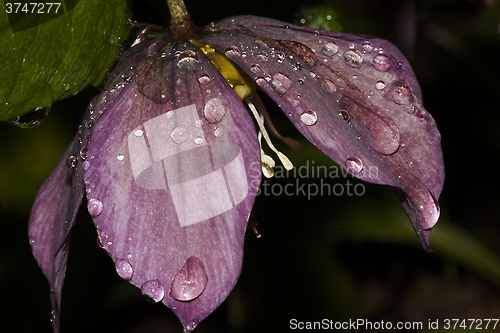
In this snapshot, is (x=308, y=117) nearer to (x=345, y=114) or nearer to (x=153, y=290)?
(x=345, y=114)

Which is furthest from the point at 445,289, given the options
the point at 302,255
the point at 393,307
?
the point at 302,255

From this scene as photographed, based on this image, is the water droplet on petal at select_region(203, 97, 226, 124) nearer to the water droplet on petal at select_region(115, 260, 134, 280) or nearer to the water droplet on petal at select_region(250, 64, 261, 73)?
the water droplet on petal at select_region(250, 64, 261, 73)

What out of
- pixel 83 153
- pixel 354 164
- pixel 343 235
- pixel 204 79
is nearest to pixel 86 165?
pixel 83 153

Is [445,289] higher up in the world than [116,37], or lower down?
lower down

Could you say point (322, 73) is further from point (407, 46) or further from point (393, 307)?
point (393, 307)

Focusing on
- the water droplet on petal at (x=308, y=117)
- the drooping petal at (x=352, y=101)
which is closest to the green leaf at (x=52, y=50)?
the drooping petal at (x=352, y=101)

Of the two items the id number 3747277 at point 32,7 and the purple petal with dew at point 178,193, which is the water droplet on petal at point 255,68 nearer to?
the purple petal with dew at point 178,193
